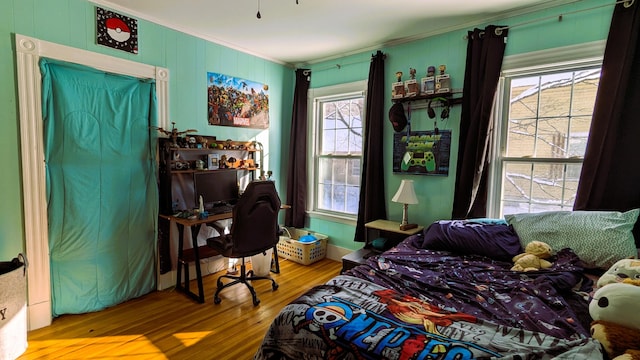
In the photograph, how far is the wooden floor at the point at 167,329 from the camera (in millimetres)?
2014

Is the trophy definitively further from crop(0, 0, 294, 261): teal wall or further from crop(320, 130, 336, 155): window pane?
crop(0, 0, 294, 261): teal wall

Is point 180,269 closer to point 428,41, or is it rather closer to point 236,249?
point 236,249

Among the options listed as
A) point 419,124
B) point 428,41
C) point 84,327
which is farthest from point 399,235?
point 84,327

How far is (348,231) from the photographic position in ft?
12.1

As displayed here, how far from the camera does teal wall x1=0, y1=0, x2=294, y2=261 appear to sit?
82.6 inches

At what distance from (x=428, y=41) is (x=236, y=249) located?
261 centimetres

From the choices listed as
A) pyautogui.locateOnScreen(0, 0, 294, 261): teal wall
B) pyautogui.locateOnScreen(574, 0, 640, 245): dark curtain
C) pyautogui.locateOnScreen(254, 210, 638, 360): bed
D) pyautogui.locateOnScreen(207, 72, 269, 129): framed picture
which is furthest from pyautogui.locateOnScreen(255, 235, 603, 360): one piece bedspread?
pyautogui.locateOnScreen(207, 72, 269, 129): framed picture

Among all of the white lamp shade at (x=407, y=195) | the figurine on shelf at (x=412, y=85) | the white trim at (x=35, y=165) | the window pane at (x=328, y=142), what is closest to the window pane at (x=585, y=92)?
the figurine on shelf at (x=412, y=85)

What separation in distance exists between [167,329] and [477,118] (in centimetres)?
293

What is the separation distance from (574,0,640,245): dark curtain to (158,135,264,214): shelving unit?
9.71 ft

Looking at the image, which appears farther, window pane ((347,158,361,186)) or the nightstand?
window pane ((347,158,361,186))

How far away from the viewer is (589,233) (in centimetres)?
193

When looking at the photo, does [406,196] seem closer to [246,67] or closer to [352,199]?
[352,199]

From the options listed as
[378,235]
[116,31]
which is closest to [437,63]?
[378,235]
